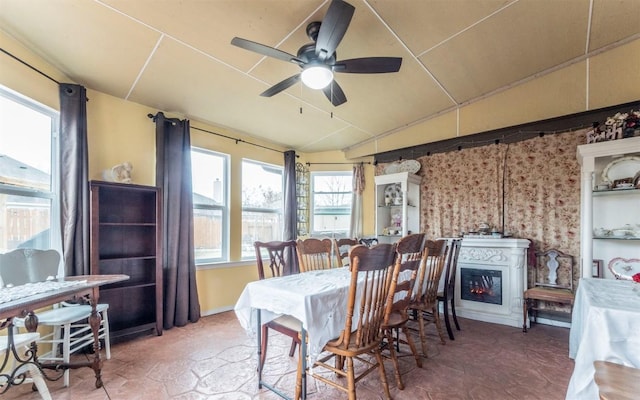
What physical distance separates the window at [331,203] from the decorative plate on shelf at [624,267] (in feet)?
11.3

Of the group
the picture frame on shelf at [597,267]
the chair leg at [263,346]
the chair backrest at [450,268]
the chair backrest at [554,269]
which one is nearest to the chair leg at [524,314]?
the chair backrest at [554,269]

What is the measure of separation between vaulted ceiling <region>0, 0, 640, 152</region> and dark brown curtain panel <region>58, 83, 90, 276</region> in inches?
11.5

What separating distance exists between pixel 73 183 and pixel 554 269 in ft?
17.2

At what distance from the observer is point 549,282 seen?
11.7 feet

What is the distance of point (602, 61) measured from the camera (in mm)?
3148

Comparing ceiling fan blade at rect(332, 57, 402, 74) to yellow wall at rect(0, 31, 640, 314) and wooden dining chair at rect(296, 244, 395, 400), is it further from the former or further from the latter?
yellow wall at rect(0, 31, 640, 314)

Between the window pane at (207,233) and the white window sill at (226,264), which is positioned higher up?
the window pane at (207,233)

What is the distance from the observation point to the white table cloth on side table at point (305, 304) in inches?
69.2

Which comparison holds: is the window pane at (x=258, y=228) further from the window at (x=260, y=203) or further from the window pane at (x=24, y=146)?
the window pane at (x=24, y=146)

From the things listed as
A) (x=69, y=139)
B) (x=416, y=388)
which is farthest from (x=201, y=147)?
(x=416, y=388)

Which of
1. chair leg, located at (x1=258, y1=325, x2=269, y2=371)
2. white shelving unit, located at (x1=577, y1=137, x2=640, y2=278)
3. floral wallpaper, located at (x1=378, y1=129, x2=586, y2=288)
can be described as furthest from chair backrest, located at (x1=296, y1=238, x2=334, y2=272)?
white shelving unit, located at (x1=577, y1=137, x2=640, y2=278)

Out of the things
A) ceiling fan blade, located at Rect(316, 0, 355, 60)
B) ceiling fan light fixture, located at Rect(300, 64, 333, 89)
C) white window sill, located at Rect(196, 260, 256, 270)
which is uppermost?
ceiling fan blade, located at Rect(316, 0, 355, 60)

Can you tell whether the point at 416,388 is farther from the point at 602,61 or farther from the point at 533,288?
the point at 602,61

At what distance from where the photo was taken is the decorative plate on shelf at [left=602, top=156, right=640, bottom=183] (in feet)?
9.54
